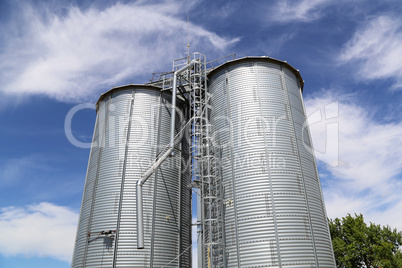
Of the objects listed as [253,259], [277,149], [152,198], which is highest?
[277,149]

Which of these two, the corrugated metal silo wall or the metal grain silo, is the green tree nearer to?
the corrugated metal silo wall

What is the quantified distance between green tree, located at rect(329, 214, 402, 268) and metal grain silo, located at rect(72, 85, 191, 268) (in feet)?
76.2

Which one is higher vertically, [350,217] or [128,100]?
[128,100]

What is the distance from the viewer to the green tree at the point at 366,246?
33.9 meters

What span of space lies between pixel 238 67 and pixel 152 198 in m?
15.5

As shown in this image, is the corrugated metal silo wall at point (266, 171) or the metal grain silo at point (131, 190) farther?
the metal grain silo at point (131, 190)

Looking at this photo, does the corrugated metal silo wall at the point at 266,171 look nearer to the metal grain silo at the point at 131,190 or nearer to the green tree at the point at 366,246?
the metal grain silo at the point at 131,190

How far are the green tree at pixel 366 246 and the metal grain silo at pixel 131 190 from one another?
914 inches

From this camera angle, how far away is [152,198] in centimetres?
2530

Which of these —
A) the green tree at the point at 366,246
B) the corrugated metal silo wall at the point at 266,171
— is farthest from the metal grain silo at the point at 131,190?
the green tree at the point at 366,246

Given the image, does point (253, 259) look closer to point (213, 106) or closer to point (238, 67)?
point (213, 106)

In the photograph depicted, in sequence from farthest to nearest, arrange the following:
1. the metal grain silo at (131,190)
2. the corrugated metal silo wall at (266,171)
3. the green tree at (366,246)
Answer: the green tree at (366,246) < the metal grain silo at (131,190) < the corrugated metal silo wall at (266,171)

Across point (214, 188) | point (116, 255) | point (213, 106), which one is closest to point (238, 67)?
point (213, 106)

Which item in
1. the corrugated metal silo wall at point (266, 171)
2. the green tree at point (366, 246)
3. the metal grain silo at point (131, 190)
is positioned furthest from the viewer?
the green tree at point (366, 246)
